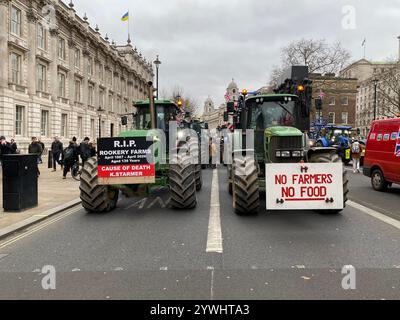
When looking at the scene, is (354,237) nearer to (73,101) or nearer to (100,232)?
(100,232)

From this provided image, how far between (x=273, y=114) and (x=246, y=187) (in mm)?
2532

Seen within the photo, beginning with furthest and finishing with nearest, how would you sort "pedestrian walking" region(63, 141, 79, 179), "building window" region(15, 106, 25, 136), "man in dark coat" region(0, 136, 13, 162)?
"building window" region(15, 106, 25, 136) → "man in dark coat" region(0, 136, 13, 162) → "pedestrian walking" region(63, 141, 79, 179)

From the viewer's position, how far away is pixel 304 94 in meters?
8.78

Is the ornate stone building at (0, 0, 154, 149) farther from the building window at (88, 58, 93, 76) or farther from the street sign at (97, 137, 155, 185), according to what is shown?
the street sign at (97, 137, 155, 185)

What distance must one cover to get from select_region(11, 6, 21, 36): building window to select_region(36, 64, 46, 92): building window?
12.3ft

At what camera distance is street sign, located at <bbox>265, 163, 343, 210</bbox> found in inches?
267

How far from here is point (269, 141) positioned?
26.1 ft

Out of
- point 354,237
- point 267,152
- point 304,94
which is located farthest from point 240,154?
point 354,237

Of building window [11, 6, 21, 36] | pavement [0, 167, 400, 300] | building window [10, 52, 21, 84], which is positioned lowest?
pavement [0, 167, 400, 300]

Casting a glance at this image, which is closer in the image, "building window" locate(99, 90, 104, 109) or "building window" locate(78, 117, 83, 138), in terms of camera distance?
"building window" locate(78, 117, 83, 138)

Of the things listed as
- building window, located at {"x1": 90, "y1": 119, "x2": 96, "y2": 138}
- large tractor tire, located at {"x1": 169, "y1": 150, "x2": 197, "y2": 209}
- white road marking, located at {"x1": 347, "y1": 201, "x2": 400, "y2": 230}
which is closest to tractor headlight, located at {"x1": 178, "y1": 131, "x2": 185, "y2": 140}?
large tractor tire, located at {"x1": 169, "y1": 150, "x2": 197, "y2": 209}

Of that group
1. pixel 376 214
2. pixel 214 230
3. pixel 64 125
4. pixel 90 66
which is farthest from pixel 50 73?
pixel 376 214

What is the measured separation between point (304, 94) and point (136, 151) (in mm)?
4367
